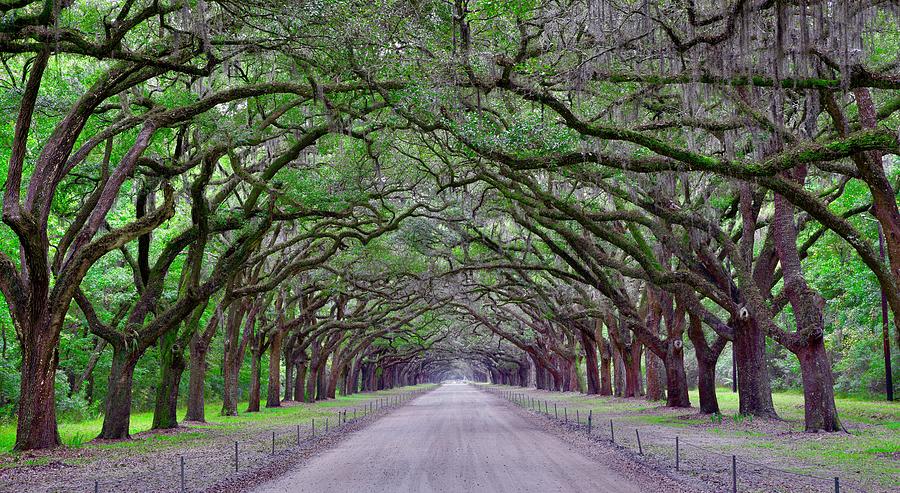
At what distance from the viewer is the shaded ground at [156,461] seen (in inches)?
457

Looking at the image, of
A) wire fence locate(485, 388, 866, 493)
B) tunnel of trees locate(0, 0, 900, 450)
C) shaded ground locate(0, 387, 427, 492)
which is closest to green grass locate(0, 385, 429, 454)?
shaded ground locate(0, 387, 427, 492)

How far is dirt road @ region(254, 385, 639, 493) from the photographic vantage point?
11.3 meters

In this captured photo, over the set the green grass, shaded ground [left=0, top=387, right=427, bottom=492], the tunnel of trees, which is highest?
the tunnel of trees

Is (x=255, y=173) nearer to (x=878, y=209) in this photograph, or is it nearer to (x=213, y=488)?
(x=213, y=488)

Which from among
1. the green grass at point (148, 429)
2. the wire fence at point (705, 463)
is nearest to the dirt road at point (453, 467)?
the wire fence at point (705, 463)

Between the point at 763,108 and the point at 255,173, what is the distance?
14.2 m

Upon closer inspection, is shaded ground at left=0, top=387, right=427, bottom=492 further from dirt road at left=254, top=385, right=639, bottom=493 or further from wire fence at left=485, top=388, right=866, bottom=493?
wire fence at left=485, top=388, right=866, bottom=493

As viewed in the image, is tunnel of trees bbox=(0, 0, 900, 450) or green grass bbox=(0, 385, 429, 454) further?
green grass bbox=(0, 385, 429, 454)

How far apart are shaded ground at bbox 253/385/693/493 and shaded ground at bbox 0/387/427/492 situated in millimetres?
989

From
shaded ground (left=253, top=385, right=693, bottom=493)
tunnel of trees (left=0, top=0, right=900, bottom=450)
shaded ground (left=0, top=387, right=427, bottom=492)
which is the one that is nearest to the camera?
shaded ground (left=253, top=385, right=693, bottom=493)

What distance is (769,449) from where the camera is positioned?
1493 cm

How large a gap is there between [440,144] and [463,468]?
8.35 m

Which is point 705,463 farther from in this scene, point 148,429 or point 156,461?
point 148,429

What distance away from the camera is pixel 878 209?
518 inches
